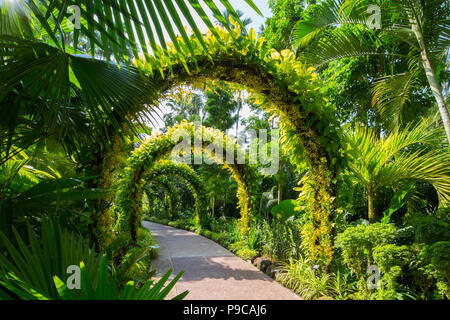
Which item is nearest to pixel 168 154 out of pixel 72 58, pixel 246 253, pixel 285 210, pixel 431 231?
pixel 246 253

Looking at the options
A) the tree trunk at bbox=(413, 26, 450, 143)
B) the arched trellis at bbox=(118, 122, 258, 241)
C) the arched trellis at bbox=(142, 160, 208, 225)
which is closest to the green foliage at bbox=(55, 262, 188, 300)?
the tree trunk at bbox=(413, 26, 450, 143)

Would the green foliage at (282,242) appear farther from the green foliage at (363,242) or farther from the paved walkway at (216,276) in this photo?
the green foliage at (363,242)

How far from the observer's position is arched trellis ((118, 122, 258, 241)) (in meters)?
6.43

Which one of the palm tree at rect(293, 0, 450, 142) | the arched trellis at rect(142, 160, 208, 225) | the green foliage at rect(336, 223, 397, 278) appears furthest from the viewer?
the arched trellis at rect(142, 160, 208, 225)

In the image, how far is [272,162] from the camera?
8070 mm

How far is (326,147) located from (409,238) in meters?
1.62

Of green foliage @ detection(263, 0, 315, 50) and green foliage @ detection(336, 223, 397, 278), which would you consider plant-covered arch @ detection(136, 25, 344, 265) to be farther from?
green foliage @ detection(263, 0, 315, 50)

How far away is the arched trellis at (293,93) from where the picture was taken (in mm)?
3791

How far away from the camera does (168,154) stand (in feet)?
22.8

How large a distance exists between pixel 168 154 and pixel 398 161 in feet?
16.3

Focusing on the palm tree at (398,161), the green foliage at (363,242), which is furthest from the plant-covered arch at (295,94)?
the green foliage at (363,242)

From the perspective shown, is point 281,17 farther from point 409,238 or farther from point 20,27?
point 20,27

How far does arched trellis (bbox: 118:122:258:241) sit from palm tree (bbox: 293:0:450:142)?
122 inches

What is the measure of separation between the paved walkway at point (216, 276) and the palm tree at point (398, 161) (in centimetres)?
211
